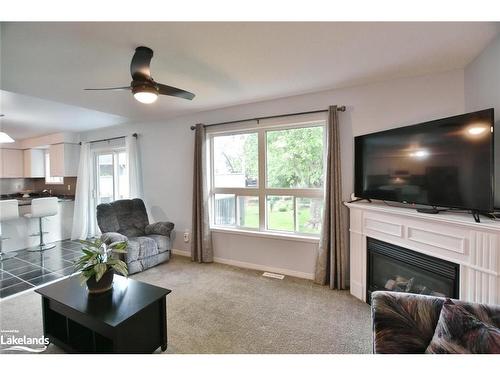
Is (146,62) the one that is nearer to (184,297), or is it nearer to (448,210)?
(184,297)

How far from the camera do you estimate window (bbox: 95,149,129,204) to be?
4934 millimetres

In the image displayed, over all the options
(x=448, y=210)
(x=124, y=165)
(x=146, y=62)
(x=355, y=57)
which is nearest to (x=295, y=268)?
(x=448, y=210)

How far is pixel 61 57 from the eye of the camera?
6.32 feet

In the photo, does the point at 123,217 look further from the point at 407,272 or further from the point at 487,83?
the point at 487,83

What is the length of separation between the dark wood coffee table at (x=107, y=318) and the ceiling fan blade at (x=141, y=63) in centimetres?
169

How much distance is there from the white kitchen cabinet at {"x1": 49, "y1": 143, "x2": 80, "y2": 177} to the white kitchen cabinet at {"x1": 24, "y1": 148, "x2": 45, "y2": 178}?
3.49ft

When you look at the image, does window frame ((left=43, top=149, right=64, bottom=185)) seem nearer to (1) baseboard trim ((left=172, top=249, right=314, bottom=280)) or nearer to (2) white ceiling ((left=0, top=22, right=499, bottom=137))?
(2) white ceiling ((left=0, top=22, right=499, bottom=137))

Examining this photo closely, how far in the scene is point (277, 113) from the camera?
314cm

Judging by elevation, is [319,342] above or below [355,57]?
below

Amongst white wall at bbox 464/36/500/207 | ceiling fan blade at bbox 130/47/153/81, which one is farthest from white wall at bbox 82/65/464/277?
ceiling fan blade at bbox 130/47/153/81

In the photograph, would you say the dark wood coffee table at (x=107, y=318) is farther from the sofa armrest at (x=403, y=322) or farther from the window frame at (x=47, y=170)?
the window frame at (x=47, y=170)

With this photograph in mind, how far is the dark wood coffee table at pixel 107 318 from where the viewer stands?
1.46 metres

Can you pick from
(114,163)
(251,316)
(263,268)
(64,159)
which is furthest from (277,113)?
(64,159)
